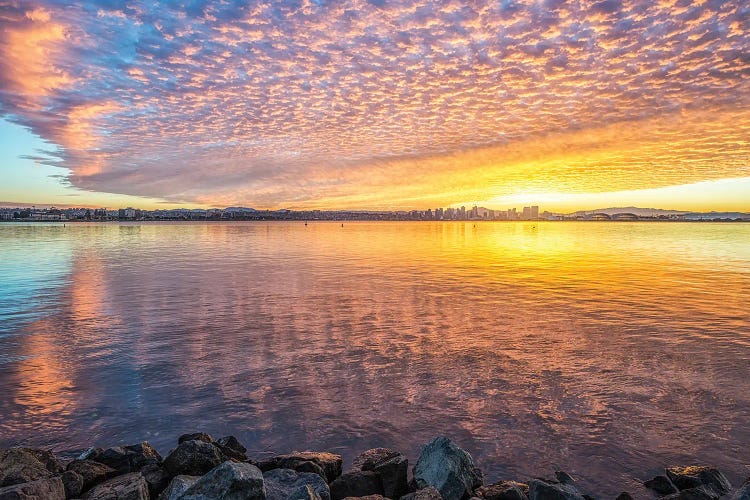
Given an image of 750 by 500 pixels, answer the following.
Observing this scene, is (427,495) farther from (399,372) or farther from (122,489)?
(399,372)

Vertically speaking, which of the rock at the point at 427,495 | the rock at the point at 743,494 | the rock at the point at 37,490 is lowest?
the rock at the point at 427,495

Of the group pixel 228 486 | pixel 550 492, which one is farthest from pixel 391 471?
pixel 228 486

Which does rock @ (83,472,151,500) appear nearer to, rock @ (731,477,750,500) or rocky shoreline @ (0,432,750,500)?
rocky shoreline @ (0,432,750,500)

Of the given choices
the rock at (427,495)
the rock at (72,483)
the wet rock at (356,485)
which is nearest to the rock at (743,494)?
the rock at (427,495)

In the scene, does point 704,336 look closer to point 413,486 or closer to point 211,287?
point 413,486

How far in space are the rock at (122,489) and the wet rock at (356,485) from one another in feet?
8.26

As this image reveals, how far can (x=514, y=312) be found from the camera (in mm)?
19672

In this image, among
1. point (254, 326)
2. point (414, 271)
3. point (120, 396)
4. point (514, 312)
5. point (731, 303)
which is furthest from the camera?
point (414, 271)

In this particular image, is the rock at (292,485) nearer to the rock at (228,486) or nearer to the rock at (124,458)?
the rock at (228,486)

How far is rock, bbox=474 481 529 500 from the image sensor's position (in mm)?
6312

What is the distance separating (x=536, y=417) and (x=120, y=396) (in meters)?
8.82

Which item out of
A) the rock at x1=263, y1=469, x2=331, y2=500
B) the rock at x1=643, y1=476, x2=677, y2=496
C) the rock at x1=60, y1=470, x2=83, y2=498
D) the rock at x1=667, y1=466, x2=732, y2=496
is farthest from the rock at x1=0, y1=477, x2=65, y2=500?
the rock at x1=667, y1=466, x2=732, y2=496

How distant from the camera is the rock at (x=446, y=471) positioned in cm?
648

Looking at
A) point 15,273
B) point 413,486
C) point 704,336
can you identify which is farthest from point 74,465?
point 15,273
